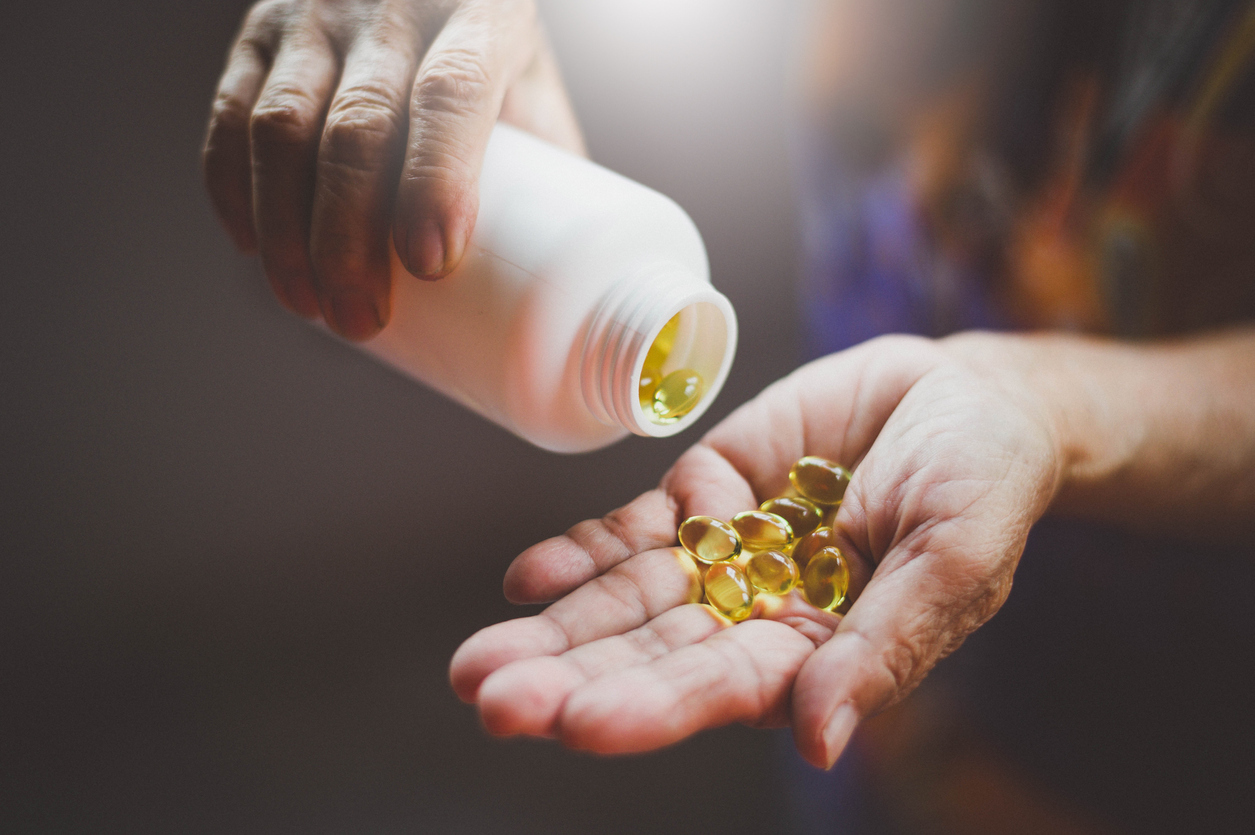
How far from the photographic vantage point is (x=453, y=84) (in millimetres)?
979

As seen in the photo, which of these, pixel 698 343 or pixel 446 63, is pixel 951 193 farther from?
pixel 446 63

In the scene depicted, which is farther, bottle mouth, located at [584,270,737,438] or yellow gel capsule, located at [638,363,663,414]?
yellow gel capsule, located at [638,363,663,414]

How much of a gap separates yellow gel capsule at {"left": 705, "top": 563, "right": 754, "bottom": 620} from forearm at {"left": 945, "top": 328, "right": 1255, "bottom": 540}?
64cm

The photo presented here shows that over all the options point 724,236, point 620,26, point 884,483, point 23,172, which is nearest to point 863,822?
point 884,483

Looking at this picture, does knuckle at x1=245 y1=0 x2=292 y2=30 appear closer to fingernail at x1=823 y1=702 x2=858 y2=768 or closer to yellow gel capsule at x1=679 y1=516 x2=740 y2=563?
yellow gel capsule at x1=679 y1=516 x2=740 y2=563

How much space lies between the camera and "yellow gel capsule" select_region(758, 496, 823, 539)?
1146 millimetres

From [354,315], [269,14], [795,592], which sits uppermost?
[269,14]

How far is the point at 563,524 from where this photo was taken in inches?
85.3

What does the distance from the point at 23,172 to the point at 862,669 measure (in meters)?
1.77

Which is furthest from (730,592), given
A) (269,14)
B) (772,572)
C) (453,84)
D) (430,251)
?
(269,14)

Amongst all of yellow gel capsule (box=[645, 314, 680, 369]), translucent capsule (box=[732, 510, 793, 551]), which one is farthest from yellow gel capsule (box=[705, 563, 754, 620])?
yellow gel capsule (box=[645, 314, 680, 369])

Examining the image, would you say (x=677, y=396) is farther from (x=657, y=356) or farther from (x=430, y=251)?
(x=430, y=251)

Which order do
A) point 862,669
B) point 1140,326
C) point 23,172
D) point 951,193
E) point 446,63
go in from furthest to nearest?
point 951,193, point 1140,326, point 23,172, point 446,63, point 862,669

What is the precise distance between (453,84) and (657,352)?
0.48 metres
